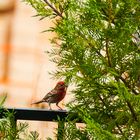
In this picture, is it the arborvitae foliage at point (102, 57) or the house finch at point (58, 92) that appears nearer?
the arborvitae foliage at point (102, 57)

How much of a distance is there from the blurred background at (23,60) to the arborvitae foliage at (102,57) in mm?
2203

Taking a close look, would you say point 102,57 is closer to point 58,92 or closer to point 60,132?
point 60,132

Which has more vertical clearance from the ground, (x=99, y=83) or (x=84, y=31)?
(x=84, y=31)

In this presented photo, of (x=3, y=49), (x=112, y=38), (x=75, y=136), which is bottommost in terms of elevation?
(x=75, y=136)

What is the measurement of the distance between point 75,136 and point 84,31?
0.33 m

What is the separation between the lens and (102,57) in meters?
1.20

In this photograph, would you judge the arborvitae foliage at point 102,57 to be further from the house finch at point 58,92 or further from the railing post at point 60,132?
the house finch at point 58,92

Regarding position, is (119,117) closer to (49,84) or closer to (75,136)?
(75,136)

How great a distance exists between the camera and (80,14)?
1245mm

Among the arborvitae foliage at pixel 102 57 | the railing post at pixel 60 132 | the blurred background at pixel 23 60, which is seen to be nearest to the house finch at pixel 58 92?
the railing post at pixel 60 132

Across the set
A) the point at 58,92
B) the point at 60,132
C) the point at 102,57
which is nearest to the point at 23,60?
the point at 58,92

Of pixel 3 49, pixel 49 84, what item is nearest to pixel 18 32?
pixel 3 49

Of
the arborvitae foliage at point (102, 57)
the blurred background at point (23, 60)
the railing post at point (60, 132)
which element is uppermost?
the blurred background at point (23, 60)

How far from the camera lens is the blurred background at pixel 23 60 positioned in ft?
11.6
